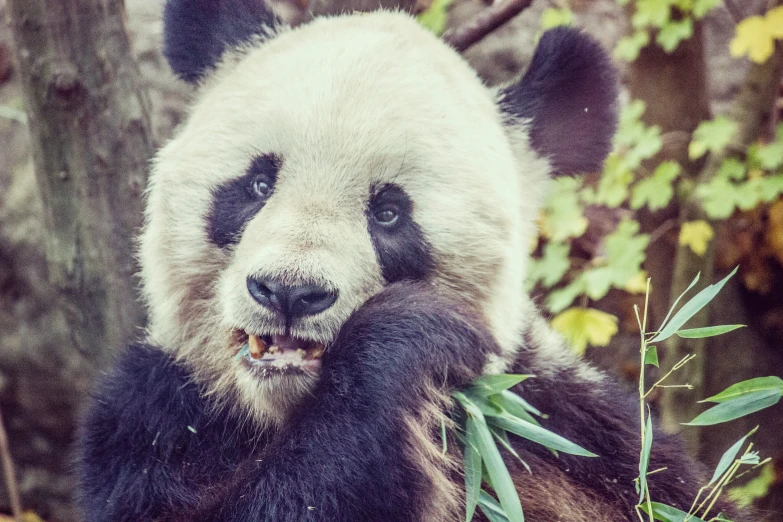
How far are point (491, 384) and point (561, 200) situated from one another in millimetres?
2618

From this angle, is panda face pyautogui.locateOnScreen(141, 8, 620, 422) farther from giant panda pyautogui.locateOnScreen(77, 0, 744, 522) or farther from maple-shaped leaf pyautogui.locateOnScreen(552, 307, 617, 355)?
maple-shaped leaf pyautogui.locateOnScreen(552, 307, 617, 355)

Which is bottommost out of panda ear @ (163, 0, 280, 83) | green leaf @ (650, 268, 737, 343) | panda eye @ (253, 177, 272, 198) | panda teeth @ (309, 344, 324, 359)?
panda teeth @ (309, 344, 324, 359)

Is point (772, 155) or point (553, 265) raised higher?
point (772, 155)

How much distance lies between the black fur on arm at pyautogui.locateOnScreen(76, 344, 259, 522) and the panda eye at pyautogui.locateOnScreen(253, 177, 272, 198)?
0.63 metres

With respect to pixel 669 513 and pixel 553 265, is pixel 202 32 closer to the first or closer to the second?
pixel 669 513

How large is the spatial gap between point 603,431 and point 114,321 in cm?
192

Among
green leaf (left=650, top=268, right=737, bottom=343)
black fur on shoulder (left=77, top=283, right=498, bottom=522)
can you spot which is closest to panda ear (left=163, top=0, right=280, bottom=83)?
black fur on shoulder (left=77, top=283, right=498, bottom=522)

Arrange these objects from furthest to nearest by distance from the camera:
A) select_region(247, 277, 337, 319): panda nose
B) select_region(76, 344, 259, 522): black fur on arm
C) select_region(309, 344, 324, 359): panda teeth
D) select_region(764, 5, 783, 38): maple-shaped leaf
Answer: select_region(764, 5, 783, 38): maple-shaped leaf
select_region(76, 344, 259, 522): black fur on arm
select_region(309, 344, 324, 359): panda teeth
select_region(247, 277, 337, 319): panda nose

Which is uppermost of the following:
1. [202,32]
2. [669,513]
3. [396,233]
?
[202,32]

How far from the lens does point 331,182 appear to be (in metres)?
2.44

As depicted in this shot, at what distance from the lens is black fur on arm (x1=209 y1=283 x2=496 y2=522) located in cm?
218

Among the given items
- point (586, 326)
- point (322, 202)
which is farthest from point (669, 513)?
point (586, 326)

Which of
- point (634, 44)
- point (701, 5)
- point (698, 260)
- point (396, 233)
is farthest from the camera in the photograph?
point (634, 44)

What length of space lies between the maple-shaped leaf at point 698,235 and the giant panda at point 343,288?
5.08 ft
